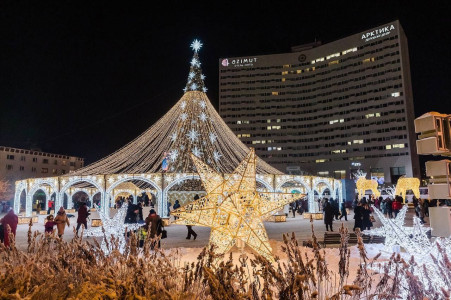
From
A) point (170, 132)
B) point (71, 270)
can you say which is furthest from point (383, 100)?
point (71, 270)

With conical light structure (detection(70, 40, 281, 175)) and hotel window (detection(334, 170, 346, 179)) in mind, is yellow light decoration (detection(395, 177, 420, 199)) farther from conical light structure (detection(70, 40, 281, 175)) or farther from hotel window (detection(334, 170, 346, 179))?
hotel window (detection(334, 170, 346, 179))

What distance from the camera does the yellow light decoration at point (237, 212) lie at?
6613mm

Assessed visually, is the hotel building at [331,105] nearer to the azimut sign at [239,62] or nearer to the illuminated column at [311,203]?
the azimut sign at [239,62]

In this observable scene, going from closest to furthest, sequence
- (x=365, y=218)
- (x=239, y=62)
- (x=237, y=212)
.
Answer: (x=237, y=212)
(x=365, y=218)
(x=239, y=62)

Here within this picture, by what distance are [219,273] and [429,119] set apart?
3.79 metres

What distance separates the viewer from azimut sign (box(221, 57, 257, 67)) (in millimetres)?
86875

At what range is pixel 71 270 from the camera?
10.2 ft

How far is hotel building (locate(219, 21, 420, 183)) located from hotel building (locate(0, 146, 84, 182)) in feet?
132

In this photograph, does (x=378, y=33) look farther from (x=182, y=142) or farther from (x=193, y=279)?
(x=193, y=279)

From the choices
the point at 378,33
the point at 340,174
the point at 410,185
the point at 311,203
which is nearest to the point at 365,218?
the point at 311,203

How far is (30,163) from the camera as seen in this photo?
58719 mm

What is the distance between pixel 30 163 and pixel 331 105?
64.2 metres

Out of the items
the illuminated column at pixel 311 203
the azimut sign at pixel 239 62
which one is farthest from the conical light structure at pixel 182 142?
the azimut sign at pixel 239 62

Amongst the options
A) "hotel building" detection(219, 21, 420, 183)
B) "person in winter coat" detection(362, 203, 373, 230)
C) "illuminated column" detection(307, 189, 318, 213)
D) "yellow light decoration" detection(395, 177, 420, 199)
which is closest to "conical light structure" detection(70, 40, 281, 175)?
"illuminated column" detection(307, 189, 318, 213)
